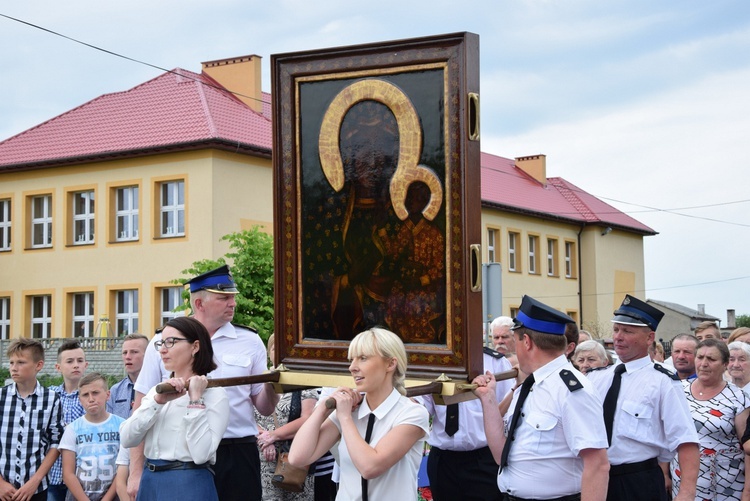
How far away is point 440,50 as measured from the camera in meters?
5.33

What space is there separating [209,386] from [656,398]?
2.67m

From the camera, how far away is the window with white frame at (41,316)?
3650 cm

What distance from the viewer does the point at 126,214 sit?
35219 mm

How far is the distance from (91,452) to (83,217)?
29.1m

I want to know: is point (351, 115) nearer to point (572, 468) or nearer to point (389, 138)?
point (389, 138)

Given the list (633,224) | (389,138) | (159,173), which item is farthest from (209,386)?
(633,224)

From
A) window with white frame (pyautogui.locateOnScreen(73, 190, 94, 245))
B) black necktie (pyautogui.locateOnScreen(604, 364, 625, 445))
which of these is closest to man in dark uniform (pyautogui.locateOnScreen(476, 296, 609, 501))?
black necktie (pyautogui.locateOnScreen(604, 364, 625, 445))

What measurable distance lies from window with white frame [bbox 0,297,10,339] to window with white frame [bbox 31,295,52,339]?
1.03 metres

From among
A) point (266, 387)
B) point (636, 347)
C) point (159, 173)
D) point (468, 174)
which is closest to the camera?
point (468, 174)

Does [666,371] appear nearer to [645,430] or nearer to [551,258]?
[645,430]

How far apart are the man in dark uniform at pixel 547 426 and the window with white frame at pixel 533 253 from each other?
44.4 m

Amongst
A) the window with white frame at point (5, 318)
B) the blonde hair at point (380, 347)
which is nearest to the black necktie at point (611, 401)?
the blonde hair at point (380, 347)

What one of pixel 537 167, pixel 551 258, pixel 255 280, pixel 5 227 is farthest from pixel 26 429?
pixel 537 167

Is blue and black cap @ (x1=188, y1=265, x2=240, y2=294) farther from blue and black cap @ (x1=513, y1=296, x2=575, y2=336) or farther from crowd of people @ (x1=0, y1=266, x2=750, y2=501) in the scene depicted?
blue and black cap @ (x1=513, y1=296, x2=575, y2=336)
